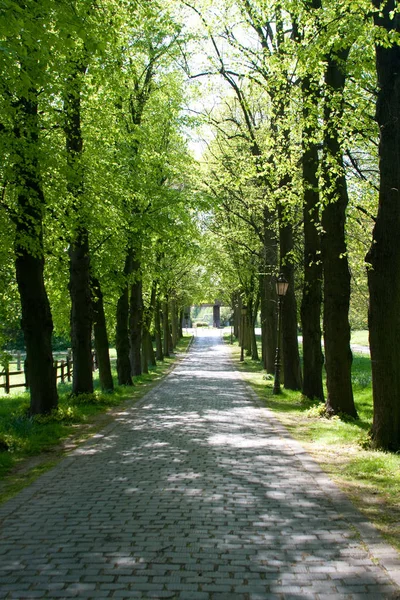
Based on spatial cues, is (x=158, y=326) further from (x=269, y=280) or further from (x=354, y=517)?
(x=354, y=517)

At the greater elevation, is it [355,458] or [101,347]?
[101,347]

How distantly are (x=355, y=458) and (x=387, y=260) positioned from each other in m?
2.85

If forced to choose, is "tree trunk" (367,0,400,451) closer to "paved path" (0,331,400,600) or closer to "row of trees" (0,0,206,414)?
"paved path" (0,331,400,600)

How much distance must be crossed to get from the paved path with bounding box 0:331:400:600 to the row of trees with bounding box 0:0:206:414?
453 cm

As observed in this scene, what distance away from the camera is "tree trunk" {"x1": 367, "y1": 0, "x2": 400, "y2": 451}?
836 cm

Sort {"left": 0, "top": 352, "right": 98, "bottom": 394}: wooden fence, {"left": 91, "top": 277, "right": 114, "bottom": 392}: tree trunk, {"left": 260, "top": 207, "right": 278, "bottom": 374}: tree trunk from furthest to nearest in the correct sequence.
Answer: {"left": 0, "top": 352, "right": 98, "bottom": 394}: wooden fence
{"left": 260, "top": 207, "right": 278, "bottom": 374}: tree trunk
{"left": 91, "top": 277, "right": 114, "bottom": 392}: tree trunk

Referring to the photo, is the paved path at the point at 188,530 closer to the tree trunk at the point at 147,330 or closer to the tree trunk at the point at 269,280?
the tree trunk at the point at 269,280

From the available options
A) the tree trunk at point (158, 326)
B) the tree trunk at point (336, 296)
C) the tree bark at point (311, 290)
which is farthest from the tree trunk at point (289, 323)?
the tree trunk at point (158, 326)

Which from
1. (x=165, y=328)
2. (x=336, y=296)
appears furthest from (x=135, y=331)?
(x=165, y=328)

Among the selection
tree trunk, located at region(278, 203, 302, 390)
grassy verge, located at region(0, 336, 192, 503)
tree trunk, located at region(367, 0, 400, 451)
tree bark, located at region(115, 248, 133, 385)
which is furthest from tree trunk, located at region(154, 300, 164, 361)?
tree trunk, located at region(367, 0, 400, 451)

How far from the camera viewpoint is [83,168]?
41.1ft

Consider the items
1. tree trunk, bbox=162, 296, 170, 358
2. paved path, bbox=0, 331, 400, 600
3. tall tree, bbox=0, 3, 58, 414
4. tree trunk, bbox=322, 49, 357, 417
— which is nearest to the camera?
paved path, bbox=0, 331, 400, 600

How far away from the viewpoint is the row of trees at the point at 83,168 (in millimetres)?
9086

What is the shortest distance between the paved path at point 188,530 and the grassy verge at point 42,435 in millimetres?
379
